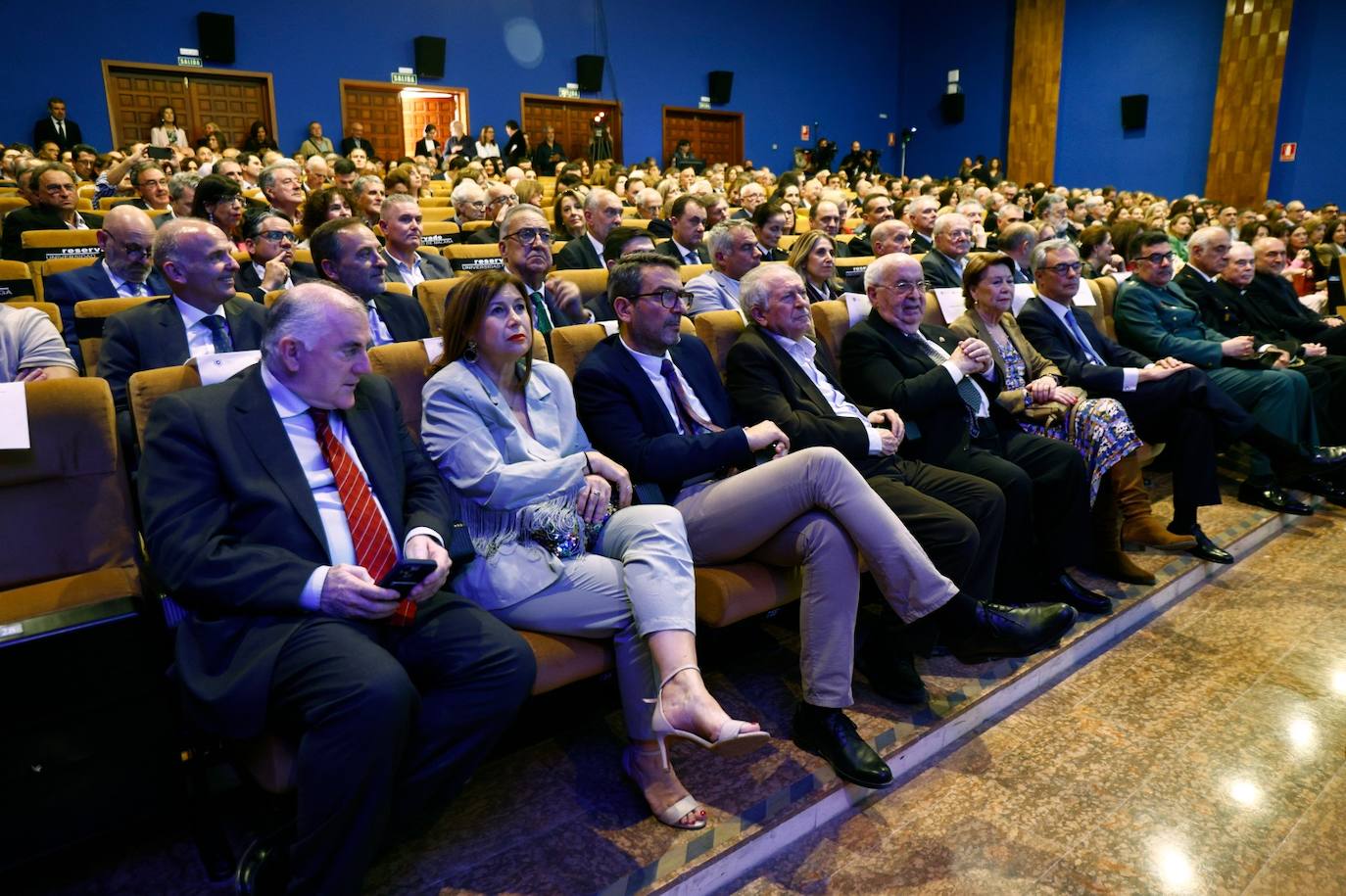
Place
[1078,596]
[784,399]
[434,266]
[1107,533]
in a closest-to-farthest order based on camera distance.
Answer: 1. [784,399]
2. [1078,596]
3. [1107,533]
4. [434,266]

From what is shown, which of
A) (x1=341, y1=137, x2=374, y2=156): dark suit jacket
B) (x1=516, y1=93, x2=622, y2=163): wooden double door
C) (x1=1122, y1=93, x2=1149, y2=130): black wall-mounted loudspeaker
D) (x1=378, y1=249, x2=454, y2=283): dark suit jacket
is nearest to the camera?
(x1=378, y1=249, x2=454, y2=283): dark suit jacket

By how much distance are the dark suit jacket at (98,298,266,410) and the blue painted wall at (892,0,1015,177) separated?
14.3 m

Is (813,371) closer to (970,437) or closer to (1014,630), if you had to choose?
(970,437)

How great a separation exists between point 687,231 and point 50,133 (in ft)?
25.0

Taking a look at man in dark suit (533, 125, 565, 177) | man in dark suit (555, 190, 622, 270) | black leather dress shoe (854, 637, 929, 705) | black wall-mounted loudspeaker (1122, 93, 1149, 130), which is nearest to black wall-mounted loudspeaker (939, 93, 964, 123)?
black wall-mounted loudspeaker (1122, 93, 1149, 130)

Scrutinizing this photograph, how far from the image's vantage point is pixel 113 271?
9.81ft

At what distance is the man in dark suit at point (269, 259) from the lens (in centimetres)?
302

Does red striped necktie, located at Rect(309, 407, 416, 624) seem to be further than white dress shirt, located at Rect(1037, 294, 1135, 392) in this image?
No

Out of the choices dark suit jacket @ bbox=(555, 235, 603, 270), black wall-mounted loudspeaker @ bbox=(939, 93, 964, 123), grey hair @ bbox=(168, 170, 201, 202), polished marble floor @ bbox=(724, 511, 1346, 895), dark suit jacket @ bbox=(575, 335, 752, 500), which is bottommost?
polished marble floor @ bbox=(724, 511, 1346, 895)

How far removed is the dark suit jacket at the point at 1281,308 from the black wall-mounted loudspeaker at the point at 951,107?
11800 millimetres

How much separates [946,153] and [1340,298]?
11412 millimetres

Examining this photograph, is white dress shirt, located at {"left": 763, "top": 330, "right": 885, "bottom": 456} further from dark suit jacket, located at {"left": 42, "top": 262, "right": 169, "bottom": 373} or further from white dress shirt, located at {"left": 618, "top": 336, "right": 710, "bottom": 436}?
dark suit jacket, located at {"left": 42, "top": 262, "right": 169, "bottom": 373}

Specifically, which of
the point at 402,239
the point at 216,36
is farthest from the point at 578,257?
the point at 216,36

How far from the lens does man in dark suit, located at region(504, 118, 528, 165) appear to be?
36.6 feet
